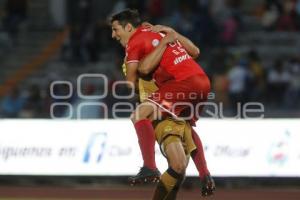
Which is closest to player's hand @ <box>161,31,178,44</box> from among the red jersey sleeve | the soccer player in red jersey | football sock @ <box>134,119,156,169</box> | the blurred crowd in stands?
the soccer player in red jersey

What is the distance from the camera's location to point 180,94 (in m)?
8.54

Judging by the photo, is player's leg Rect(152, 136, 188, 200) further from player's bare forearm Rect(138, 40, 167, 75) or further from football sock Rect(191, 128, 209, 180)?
player's bare forearm Rect(138, 40, 167, 75)

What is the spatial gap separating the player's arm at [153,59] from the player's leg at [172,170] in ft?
2.14

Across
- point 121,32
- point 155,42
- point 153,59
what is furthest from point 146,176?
Result: point 121,32

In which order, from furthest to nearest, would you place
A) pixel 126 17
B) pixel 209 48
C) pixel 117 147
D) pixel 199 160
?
1. pixel 209 48
2. pixel 117 147
3. pixel 199 160
4. pixel 126 17

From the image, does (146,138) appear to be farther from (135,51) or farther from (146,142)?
(135,51)

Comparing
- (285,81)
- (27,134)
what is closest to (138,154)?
(27,134)

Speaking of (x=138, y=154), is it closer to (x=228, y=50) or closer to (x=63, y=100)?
(x=63, y=100)

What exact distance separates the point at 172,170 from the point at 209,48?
32.7ft

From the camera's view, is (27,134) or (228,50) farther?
(228,50)

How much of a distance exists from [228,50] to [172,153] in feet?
32.2

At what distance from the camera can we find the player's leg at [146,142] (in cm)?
830

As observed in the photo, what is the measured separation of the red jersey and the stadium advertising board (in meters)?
5.45

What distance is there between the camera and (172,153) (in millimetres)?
8430
